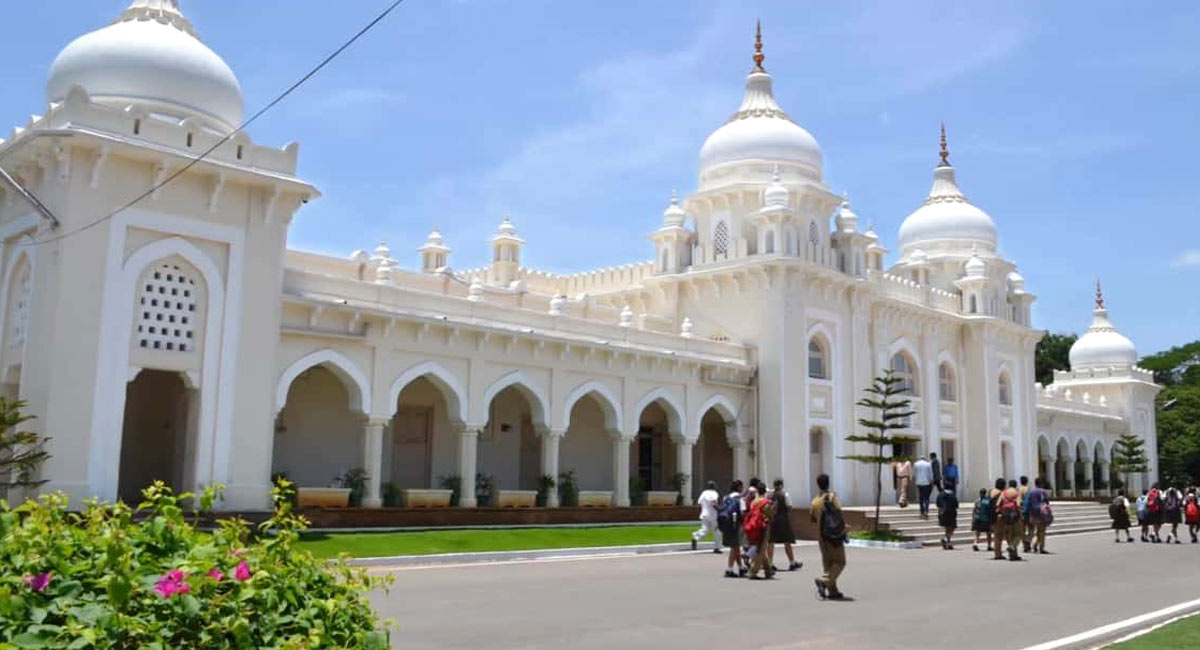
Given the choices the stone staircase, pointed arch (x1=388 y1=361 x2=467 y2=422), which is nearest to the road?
the stone staircase

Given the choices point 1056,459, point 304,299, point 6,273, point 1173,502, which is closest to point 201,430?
point 304,299

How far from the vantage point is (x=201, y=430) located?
1681cm

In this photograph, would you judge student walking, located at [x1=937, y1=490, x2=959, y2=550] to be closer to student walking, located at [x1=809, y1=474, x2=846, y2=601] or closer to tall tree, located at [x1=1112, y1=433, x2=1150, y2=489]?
student walking, located at [x1=809, y1=474, x2=846, y2=601]

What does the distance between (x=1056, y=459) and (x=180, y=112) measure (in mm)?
38687

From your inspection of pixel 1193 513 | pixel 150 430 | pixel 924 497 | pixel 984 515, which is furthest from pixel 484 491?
pixel 1193 513

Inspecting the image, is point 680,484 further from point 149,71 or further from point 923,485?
point 149,71

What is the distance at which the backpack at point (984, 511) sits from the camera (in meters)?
19.6

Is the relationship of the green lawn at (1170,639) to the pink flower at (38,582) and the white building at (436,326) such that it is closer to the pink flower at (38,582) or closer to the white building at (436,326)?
the pink flower at (38,582)

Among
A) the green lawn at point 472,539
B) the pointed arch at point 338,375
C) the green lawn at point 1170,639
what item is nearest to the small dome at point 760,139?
the green lawn at point 472,539

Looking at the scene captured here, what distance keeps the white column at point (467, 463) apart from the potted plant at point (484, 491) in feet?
3.28

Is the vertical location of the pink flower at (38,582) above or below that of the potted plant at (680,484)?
below

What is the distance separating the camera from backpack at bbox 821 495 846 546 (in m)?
11.4

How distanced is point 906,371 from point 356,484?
63.2 ft

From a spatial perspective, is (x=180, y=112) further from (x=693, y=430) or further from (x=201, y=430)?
(x=693, y=430)
